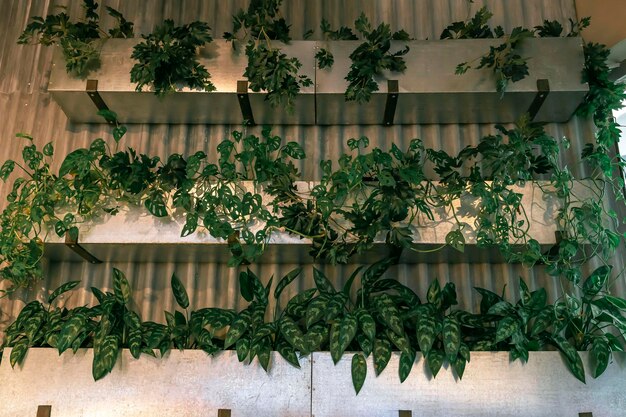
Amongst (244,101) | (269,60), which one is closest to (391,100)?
(269,60)

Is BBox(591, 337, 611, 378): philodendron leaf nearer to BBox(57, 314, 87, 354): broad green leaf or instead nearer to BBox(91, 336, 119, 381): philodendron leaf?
BBox(91, 336, 119, 381): philodendron leaf

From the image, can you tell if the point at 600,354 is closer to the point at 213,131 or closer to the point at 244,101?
the point at 244,101

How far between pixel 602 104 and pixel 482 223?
1.01m

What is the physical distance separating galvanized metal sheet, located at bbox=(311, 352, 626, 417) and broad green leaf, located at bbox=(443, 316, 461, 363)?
12cm

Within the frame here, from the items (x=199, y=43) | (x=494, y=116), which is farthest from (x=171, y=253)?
(x=494, y=116)

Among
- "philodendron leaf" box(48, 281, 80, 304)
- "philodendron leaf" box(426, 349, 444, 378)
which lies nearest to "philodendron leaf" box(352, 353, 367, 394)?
"philodendron leaf" box(426, 349, 444, 378)

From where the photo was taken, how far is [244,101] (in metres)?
3.18

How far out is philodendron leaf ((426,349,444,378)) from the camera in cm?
252

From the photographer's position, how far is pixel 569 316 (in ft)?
8.68

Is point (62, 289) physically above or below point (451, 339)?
above

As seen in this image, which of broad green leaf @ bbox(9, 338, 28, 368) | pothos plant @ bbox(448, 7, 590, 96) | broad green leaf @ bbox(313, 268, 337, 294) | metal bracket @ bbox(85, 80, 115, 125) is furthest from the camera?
metal bracket @ bbox(85, 80, 115, 125)

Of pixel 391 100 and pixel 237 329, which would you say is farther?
pixel 391 100

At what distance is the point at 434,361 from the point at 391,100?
1.36 m

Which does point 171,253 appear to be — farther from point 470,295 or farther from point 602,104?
point 602,104
